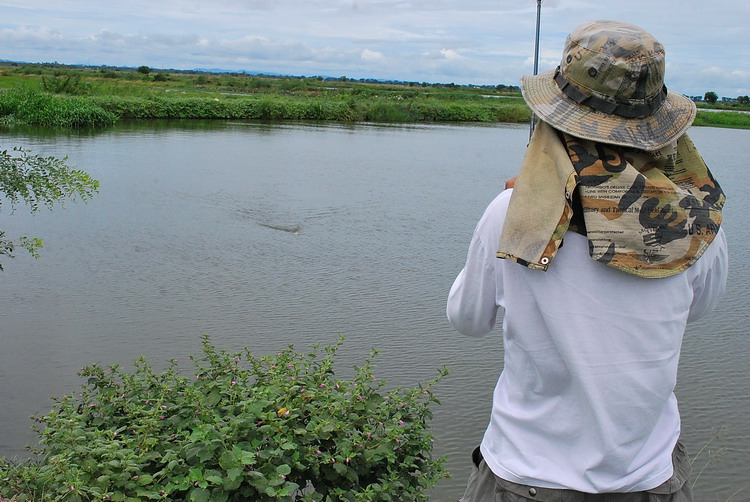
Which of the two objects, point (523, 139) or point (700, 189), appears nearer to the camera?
point (700, 189)

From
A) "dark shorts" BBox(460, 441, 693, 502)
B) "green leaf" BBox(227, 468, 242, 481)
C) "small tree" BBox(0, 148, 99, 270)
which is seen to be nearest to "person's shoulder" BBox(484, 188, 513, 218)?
"dark shorts" BBox(460, 441, 693, 502)

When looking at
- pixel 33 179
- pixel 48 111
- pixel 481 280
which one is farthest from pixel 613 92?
pixel 48 111

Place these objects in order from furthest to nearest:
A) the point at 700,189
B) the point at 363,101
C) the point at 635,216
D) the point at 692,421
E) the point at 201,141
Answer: the point at 363,101
the point at 201,141
the point at 692,421
the point at 700,189
the point at 635,216

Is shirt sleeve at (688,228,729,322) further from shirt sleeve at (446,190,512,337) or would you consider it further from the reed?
the reed

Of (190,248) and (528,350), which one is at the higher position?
(528,350)

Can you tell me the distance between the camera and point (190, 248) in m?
7.60


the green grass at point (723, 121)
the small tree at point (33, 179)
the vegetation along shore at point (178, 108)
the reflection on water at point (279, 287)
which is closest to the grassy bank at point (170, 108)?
the vegetation along shore at point (178, 108)

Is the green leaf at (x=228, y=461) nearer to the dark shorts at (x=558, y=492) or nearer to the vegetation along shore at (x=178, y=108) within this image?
the dark shorts at (x=558, y=492)

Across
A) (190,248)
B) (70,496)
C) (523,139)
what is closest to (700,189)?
(70,496)

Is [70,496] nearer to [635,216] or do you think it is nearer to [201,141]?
[635,216]

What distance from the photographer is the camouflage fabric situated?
1.28m

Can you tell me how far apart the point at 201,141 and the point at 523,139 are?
10421 millimetres

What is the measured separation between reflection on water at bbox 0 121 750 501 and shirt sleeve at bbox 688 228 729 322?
230 centimetres

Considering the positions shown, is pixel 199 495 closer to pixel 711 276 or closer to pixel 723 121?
pixel 711 276
